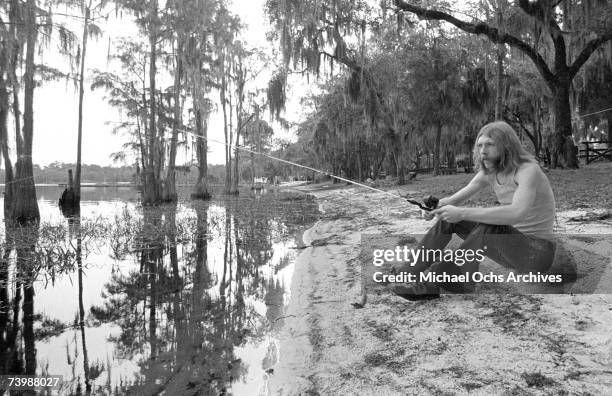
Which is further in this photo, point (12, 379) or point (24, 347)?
point (24, 347)

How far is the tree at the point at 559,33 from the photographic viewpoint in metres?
11.3

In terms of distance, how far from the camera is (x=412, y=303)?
3053 mm

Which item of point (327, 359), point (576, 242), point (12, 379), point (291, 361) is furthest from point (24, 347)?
point (576, 242)

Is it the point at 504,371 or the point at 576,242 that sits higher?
the point at 576,242

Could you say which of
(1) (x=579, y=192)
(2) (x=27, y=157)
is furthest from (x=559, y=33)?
(2) (x=27, y=157)

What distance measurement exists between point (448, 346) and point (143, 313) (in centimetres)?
280

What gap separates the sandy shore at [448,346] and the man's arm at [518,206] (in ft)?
2.36

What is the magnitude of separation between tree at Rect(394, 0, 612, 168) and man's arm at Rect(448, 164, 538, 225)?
11421mm

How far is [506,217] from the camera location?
2.46 meters

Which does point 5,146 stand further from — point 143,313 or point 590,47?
point 590,47

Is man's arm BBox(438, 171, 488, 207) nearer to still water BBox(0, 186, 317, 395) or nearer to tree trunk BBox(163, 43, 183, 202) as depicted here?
still water BBox(0, 186, 317, 395)

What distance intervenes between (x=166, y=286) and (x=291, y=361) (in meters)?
2.46

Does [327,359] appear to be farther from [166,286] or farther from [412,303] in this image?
[166,286]

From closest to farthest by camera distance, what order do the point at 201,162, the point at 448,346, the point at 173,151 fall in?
1. the point at 448,346
2. the point at 173,151
3. the point at 201,162
